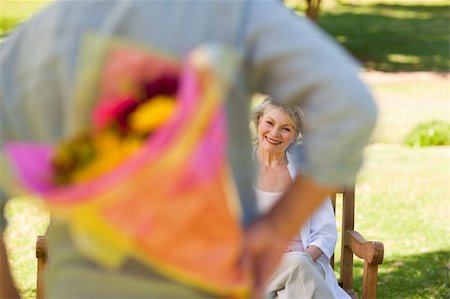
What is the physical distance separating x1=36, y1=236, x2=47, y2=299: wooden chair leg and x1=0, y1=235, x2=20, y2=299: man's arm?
2.33m

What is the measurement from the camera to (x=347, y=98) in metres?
1.69

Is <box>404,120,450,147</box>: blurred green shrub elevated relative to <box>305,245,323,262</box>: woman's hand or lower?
lower

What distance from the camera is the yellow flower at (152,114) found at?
1615 millimetres

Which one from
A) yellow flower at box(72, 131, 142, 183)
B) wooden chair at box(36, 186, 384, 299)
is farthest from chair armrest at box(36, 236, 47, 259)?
yellow flower at box(72, 131, 142, 183)

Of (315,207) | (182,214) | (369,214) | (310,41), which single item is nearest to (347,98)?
(310,41)

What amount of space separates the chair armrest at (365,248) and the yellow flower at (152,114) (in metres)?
3.05

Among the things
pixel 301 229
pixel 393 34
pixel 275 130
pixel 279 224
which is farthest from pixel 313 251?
pixel 393 34

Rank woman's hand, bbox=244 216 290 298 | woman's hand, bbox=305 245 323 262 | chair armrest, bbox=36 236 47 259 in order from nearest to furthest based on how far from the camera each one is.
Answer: woman's hand, bbox=244 216 290 298 < chair armrest, bbox=36 236 47 259 < woman's hand, bbox=305 245 323 262

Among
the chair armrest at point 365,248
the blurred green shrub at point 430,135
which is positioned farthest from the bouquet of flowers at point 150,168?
the blurred green shrub at point 430,135

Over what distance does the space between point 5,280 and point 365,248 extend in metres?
2.84

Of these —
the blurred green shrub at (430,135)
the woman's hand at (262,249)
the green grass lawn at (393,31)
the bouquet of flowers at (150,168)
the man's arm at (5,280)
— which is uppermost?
the bouquet of flowers at (150,168)

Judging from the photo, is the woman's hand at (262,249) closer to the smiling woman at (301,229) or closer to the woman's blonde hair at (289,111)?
the smiling woman at (301,229)

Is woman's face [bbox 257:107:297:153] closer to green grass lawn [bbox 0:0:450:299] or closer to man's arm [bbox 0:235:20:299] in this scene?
green grass lawn [bbox 0:0:450:299]

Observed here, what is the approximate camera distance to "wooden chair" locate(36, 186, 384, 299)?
4477 mm
